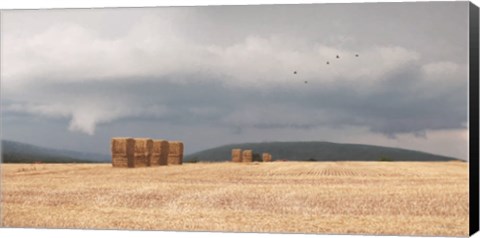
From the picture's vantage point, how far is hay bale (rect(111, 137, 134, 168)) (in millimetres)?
14148

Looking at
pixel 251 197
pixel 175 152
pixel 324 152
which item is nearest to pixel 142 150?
pixel 175 152

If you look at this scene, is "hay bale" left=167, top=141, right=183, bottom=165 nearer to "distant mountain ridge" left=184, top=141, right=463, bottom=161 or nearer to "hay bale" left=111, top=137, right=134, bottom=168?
"distant mountain ridge" left=184, top=141, right=463, bottom=161

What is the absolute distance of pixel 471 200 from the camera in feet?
44.1

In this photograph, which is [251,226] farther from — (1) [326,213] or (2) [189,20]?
(2) [189,20]

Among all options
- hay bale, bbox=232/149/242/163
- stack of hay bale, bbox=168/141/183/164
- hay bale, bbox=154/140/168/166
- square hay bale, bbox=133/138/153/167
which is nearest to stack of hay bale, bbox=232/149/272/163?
hay bale, bbox=232/149/242/163

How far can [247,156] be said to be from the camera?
555 inches

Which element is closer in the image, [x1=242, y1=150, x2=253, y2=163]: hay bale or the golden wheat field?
the golden wheat field

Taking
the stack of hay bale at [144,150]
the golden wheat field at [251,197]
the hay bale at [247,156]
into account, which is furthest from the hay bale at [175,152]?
the hay bale at [247,156]

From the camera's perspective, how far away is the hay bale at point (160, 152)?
1441 cm

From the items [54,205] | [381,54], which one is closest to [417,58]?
[381,54]

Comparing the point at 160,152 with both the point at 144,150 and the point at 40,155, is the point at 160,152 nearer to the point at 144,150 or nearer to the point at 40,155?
the point at 144,150

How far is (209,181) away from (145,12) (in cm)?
240

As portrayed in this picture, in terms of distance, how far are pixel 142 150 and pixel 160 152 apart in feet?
1.18

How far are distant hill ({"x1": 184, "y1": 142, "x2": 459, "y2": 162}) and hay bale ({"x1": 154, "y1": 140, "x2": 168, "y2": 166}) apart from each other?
50 cm
